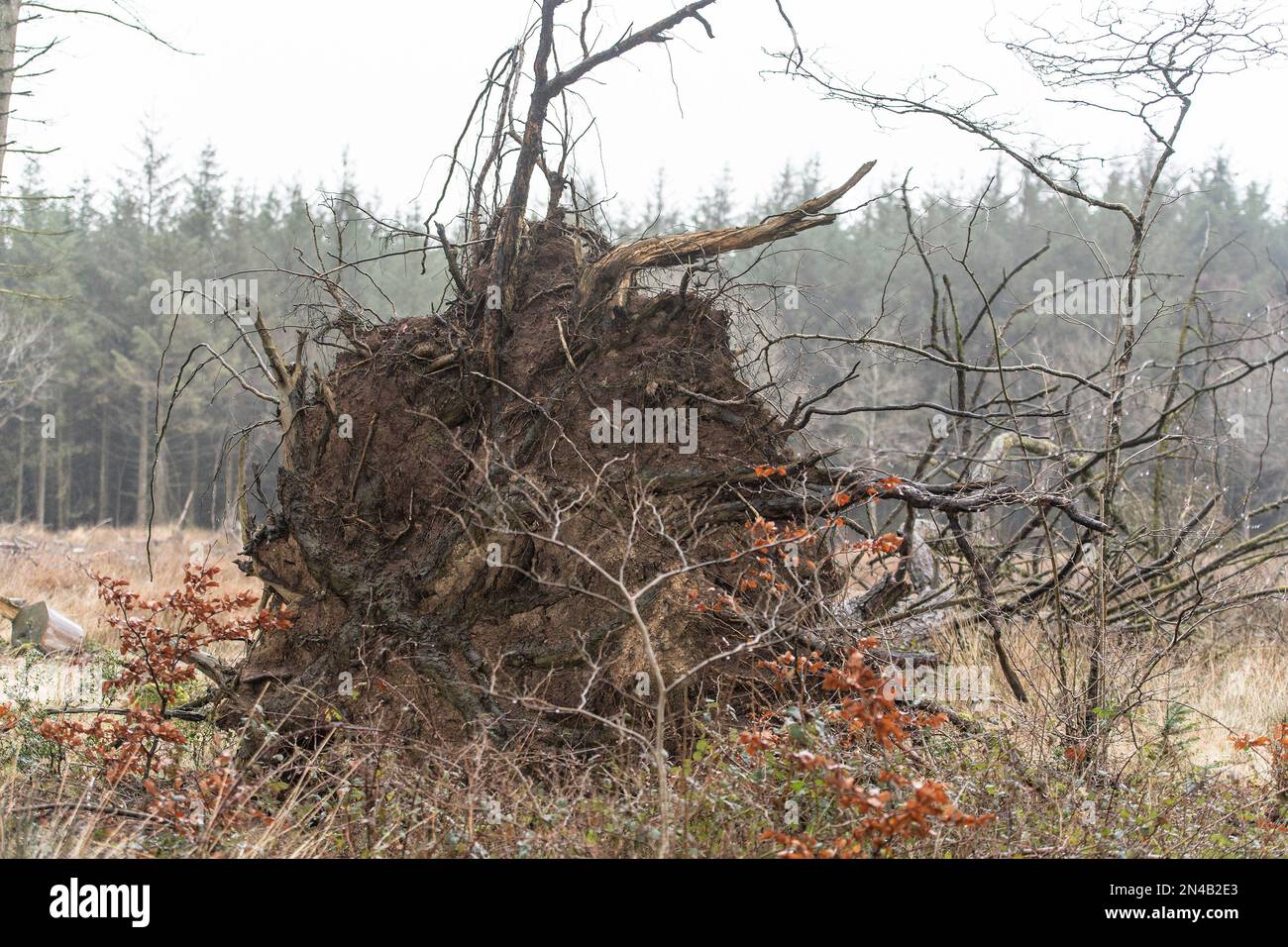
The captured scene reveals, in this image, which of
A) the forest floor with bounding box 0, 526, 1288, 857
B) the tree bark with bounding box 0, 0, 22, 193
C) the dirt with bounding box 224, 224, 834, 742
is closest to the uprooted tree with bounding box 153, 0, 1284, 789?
the dirt with bounding box 224, 224, 834, 742

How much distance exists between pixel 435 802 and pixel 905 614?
3868 mm

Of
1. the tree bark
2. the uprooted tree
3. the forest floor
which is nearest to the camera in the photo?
the forest floor

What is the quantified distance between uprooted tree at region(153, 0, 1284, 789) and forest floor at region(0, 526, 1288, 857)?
0.47 meters

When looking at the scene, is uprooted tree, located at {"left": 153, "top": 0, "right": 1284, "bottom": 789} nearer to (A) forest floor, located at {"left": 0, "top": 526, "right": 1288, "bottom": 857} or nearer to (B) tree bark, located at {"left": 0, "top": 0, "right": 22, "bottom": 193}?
(A) forest floor, located at {"left": 0, "top": 526, "right": 1288, "bottom": 857}

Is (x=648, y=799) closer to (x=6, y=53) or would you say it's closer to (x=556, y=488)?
(x=556, y=488)

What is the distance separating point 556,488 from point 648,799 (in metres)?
1.98

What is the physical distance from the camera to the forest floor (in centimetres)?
378

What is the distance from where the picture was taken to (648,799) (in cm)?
409

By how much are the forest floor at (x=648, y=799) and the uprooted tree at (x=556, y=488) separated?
47 centimetres

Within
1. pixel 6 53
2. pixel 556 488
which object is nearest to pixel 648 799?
pixel 556 488

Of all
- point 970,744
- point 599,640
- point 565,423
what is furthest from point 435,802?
point 970,744
